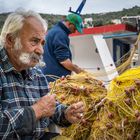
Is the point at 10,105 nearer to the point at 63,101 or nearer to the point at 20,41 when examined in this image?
the point at 20,41

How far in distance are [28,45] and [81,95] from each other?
980 mm

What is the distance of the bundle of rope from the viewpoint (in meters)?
3.37

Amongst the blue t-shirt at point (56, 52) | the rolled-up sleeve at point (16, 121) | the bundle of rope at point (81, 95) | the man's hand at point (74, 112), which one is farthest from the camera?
the blue t-shirt at point (56, 52)

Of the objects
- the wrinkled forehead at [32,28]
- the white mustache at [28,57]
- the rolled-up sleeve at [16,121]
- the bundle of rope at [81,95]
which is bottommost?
the bundle of rope at [81,95]

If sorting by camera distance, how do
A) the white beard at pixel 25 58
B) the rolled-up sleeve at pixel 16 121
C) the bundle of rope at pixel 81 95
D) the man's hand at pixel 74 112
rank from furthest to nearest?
the bundle of rope at pixel 81 95, the man's hand at pixel 74 112, the white beard at pixel 25 58, the rolled-up sleeve at pixel 16 121

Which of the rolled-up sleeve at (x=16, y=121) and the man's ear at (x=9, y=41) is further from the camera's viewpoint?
the man's ear at (x=9, y=41)

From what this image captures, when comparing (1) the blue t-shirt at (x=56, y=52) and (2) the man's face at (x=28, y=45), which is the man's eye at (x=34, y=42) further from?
(1) the blue t-shirt at (x=56, y=52)

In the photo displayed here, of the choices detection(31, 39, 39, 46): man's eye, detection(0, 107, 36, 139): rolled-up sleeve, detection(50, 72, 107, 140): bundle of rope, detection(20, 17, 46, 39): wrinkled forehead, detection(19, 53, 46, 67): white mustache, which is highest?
detection(20, 17, 46, 39): wrinkled forehead

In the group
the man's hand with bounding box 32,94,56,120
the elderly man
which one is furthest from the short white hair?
the man's hand with bounding box 32,94,56,120

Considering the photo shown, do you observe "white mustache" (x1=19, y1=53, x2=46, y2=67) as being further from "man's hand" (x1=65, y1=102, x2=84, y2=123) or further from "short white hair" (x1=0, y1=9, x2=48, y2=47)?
"man's hand" (x1=65, y1=102, x2=84, y2=123)

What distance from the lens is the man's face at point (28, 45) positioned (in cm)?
279

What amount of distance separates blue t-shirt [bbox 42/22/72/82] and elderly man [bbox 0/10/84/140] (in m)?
2.29

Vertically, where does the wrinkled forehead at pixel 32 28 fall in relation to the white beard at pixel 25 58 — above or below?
above

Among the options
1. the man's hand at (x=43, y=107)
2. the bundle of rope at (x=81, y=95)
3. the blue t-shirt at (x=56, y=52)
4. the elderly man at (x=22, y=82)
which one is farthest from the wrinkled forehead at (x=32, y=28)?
the blue t-shirt at (x=56, y=52)
